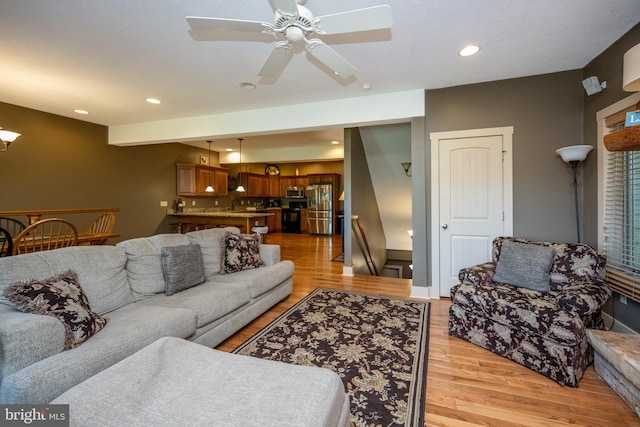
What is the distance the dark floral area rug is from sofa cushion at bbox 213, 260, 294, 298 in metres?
0.35

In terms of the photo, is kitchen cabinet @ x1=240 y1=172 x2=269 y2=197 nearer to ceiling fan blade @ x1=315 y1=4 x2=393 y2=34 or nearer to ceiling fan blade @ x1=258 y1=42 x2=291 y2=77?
ceiling fan blade @ x1=258 y1=42 x2=291 y2=77

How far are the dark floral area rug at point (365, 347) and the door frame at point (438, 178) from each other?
62 centimetres

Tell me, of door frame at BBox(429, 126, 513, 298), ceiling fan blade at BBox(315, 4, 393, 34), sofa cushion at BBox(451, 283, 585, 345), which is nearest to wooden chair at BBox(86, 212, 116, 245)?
ceiling fan blade at BBox(315, 4, 393, 34)

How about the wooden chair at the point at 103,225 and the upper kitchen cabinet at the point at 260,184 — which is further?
the upper kitchen cabinet at the point at 260,184

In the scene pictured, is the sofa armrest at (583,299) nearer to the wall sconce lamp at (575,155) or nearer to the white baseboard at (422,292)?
the wall sconce lamp at (575,155)

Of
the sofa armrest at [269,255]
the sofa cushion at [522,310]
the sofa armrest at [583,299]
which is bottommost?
the sofa cushion at [522,310]

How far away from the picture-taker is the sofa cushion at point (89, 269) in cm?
176

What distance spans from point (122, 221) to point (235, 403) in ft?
19.0

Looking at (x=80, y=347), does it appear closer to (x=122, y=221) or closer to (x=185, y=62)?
(x=185, y=62)

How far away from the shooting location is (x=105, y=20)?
84.0 inches

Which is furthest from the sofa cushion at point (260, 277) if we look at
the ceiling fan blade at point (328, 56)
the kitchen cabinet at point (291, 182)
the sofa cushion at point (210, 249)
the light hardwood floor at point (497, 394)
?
the kitchen cabinet at point (291, 182)

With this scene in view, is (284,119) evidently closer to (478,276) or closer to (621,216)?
(478,276)

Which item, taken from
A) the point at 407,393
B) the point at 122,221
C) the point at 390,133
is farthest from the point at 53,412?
the point at 122,221

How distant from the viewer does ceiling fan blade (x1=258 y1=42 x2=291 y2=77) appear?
1.91 metres
